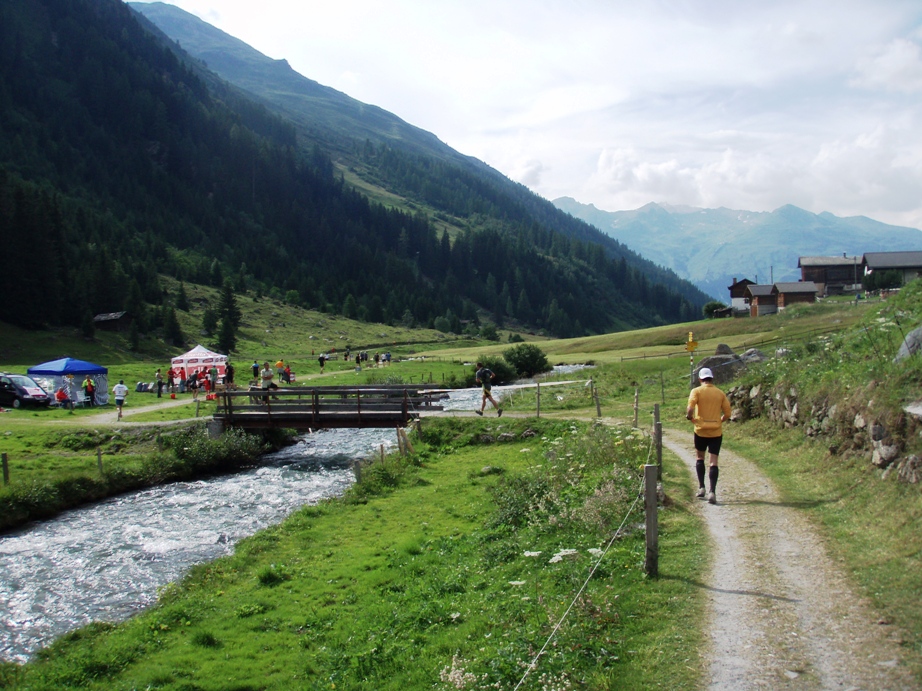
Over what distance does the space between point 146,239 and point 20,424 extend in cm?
13404

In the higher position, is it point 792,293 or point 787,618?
point 792,293

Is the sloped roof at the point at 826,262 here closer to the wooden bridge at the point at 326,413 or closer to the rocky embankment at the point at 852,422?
the wooden bridge at the point at 326,413

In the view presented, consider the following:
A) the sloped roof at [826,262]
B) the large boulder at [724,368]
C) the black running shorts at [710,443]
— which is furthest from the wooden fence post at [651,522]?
the sloped roof at [826,262]

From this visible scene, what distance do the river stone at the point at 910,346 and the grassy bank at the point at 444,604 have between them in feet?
18.1

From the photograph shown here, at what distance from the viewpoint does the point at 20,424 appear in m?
37.9

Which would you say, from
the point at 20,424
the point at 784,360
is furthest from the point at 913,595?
the point at 20,424

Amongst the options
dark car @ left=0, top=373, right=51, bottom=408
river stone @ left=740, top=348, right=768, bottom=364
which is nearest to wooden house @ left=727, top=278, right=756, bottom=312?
river stone @ left=740, top=348, right=768, bottom=364

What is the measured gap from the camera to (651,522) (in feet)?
33.4

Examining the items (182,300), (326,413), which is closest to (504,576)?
(326,413)

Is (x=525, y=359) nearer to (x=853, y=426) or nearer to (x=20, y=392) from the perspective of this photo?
(x=20, y=392)

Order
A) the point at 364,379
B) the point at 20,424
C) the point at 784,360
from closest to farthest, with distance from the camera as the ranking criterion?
the point at 784,360
the point at 20,424
the point at 364,379

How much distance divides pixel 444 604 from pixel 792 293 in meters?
116

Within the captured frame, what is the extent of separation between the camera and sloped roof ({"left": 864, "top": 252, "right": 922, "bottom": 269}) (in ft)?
372

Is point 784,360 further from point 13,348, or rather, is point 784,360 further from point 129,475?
point 13,348
